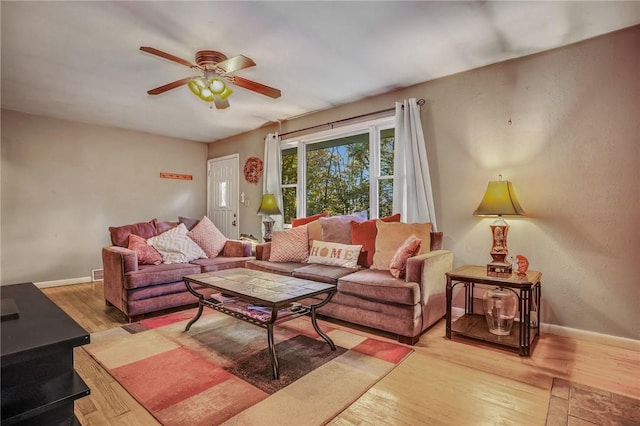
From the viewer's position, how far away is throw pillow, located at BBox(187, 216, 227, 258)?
4051 mm

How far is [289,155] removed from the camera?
5082 mm

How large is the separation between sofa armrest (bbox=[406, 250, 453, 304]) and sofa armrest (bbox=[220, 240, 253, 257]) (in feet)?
7.41

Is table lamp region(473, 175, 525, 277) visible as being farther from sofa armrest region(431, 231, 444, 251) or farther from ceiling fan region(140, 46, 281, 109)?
ceiling fan region(140, 46, 281, 109)

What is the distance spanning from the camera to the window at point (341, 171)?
13.0 feet

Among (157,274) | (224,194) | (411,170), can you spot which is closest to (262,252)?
(157,274)

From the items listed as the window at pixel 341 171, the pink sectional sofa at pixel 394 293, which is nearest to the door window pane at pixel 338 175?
the window at pixel 341 171

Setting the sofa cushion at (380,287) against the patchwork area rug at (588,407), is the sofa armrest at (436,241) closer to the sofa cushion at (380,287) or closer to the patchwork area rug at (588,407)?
the sofa cushion at (380,287)

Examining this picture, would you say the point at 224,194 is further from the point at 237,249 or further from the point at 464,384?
the point at 464,384

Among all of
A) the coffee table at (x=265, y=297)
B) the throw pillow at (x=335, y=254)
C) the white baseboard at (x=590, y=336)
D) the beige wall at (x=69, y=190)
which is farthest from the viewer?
the beige wall at (x=69, y=190)

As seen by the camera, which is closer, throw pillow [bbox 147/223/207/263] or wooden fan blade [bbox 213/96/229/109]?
wooden fan blade [bbox 213/96/229/109]

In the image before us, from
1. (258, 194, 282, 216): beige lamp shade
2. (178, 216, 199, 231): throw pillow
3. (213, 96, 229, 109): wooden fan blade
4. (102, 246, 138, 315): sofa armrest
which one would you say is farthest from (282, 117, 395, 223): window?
(102, 246, 138, 315): sofa armrest

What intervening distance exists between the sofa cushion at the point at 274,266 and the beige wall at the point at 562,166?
1.64 m

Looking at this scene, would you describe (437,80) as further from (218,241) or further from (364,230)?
(218,241)

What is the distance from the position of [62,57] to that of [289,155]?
114 inches
